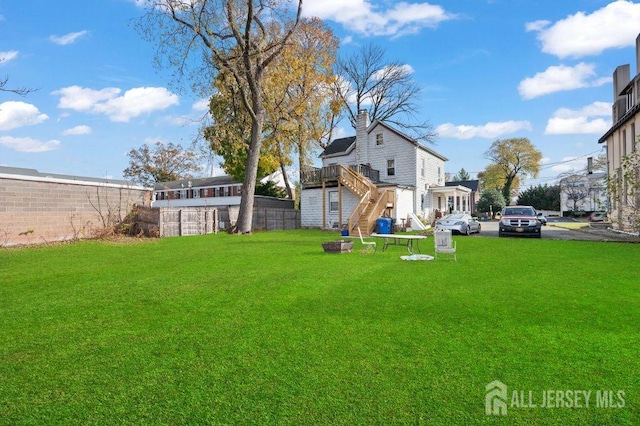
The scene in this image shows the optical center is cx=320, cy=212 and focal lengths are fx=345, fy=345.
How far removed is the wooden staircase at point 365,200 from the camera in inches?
830

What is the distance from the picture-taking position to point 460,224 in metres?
19.7

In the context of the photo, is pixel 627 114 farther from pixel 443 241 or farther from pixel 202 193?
pixel 202 193

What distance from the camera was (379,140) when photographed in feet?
91.4

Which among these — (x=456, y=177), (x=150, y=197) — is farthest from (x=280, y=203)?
(x=456, y=177)

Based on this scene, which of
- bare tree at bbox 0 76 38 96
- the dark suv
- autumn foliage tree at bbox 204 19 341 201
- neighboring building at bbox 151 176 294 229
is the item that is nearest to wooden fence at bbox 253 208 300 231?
autumn foliage tree at bbox 204 19 341 201

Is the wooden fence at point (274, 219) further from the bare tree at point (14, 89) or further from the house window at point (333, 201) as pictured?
the bare tree at point (14, 89)

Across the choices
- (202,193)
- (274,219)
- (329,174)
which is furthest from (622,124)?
(202,193)

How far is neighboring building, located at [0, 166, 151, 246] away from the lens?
15289 millimetres

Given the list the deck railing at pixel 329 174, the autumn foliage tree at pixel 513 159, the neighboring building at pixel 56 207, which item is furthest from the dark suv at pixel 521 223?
the autumn foliage tree at pixel 513 159

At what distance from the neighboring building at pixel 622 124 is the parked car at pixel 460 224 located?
22.0ft

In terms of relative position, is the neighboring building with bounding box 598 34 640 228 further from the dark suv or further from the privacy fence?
the privacy fence

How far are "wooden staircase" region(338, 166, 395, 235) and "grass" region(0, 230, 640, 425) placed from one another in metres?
13.2

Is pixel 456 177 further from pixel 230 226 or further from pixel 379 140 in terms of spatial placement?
pixel 230 226

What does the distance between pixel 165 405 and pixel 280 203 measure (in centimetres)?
3281
